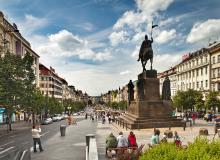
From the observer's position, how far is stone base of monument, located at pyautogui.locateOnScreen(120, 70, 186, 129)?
3644cm

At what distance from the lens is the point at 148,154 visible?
9.34 metres

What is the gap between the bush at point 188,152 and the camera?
8261mm

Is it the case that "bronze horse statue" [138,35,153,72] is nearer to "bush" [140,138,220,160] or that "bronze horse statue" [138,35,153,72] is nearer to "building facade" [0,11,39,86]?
"bush" [140,138,220,160]

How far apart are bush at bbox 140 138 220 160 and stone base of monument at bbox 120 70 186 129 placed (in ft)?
86.5

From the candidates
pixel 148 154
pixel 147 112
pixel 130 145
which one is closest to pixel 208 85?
pixel 147 112

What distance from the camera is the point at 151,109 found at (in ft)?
122

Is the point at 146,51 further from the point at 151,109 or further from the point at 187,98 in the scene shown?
the point at 187,98

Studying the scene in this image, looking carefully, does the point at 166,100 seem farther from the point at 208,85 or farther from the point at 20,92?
the point at 208,85

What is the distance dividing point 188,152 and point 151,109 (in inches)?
1137

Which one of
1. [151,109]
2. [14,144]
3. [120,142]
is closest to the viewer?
[120,142]

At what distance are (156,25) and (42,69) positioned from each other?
113116mm

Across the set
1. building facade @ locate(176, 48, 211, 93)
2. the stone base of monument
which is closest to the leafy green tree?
the stone base of monument

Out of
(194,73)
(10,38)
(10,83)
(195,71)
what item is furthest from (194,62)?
(10,83)

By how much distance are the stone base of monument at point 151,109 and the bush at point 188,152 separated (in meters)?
26.4
